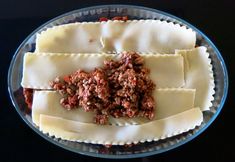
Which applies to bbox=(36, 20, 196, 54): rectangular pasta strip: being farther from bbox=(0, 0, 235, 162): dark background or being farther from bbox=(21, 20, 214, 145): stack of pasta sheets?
bbox=(0, 0, 235, 162): dark background

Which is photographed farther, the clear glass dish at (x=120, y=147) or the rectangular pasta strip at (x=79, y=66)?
the rectangular pasta strip at (x=79, y=66)

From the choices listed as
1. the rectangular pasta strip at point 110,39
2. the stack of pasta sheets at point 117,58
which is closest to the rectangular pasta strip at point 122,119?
the stack of pasta sheets at point 117,58

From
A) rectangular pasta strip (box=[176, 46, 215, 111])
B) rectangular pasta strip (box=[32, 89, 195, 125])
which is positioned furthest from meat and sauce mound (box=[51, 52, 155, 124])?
rectangular pasta strip (box=[176, 46, 215, 111])

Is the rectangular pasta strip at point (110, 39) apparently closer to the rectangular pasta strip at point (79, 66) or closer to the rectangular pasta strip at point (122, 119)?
the rectangular pasta strip at point (79, 66)

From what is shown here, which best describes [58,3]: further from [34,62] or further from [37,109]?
[37,109]

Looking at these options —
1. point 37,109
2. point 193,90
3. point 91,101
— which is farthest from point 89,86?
point 193,90
